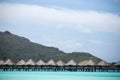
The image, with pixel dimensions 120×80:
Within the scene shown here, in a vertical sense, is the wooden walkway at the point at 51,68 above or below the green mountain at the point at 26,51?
below

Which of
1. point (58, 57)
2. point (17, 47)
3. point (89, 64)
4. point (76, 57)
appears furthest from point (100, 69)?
point (17, 47)

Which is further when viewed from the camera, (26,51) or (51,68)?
(26,51)

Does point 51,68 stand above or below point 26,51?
below

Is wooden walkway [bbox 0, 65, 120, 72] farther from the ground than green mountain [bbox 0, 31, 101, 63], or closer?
closer

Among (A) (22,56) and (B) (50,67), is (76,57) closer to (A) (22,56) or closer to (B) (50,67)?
(A) (22,56)

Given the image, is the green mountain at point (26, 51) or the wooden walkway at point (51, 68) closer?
the wooden walkway at point (51, 68)

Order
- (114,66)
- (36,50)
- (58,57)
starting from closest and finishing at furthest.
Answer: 1. (114,66)
2. (58,57)
3. (36,50)

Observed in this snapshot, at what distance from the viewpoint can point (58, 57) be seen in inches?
1156

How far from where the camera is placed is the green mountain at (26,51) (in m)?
26.6

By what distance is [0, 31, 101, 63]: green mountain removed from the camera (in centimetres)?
2664

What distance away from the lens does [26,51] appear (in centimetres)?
2973

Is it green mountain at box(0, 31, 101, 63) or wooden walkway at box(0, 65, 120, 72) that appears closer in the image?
wooden walkway at box(0, 65, 120, 72)

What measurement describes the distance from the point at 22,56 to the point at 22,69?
1049 cm

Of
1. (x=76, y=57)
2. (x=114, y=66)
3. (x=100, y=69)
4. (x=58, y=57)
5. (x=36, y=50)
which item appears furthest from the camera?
(x=36, y=50)
